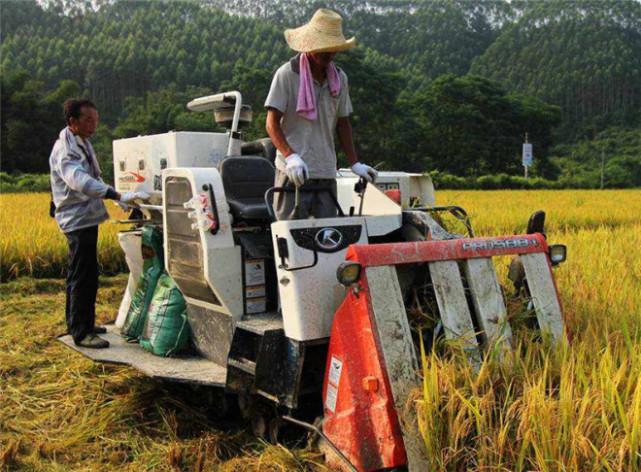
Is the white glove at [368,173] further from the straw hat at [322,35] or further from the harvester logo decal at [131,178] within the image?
the harvester logo decal at [131,178]

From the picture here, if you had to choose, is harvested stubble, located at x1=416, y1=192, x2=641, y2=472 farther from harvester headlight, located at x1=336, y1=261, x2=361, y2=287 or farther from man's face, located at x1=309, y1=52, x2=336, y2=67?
man's face, located at x1=309, y1=52, x2=336, y2=67

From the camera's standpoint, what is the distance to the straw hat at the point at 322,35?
3492 millimetres

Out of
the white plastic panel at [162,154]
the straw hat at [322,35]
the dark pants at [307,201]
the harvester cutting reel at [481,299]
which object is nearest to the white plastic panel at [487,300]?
the harvester cutting reel at [481,299]

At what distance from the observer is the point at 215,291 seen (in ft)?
11.9

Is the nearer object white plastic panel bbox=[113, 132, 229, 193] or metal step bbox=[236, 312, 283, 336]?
metal step bbox=[236, 312, 283, 336]

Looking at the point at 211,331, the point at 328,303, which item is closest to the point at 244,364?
the point at 328,303

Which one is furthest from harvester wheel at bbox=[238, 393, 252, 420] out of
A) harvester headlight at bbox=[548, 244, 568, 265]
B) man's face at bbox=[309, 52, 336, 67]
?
man's face at bbox=[309, 52, 336, 67]

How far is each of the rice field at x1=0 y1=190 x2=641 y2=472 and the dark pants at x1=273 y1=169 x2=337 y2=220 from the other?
1.19 m

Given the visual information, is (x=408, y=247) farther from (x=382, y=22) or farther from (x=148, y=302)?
(x=382, y=22)

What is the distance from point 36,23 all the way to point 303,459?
67197mm

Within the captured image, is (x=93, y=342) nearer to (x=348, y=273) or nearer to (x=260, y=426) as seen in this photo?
(x=260, y=426)

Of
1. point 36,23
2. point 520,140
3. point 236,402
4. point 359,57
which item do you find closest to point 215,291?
point 236,402

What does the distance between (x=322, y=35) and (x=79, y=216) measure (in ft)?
6.49

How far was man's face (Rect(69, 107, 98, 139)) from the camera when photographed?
14.3ft
